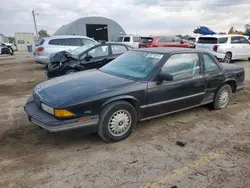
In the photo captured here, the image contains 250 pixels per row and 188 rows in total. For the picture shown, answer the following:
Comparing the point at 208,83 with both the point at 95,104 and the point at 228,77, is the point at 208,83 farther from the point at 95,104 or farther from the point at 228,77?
the point at 95,104

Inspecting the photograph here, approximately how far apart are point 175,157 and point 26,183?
202 centimetres

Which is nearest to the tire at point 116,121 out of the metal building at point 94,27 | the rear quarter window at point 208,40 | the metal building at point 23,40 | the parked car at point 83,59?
the parked car at point 83,59

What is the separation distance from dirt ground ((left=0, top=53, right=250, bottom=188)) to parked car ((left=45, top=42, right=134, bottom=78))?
3.13 m

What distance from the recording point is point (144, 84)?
364 centimetres

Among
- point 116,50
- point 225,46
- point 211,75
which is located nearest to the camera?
point 211,75

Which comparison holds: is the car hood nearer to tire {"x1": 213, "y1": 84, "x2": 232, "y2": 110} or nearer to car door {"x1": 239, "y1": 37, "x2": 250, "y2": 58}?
tire {"x1": 213, "y1": 84, "x2": 232, "y2": 110}

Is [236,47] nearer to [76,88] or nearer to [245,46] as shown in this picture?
[245,46]

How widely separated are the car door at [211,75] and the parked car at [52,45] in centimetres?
811

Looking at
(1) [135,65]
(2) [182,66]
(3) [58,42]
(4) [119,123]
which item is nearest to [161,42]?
(3) [58,42]

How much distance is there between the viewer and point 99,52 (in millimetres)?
7691

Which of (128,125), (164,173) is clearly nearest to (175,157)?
(164,173)

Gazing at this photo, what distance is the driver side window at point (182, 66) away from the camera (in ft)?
13.2

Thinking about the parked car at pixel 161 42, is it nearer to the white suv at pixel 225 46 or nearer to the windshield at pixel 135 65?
the white suv at pixel 225 46

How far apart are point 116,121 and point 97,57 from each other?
4.54 metres
